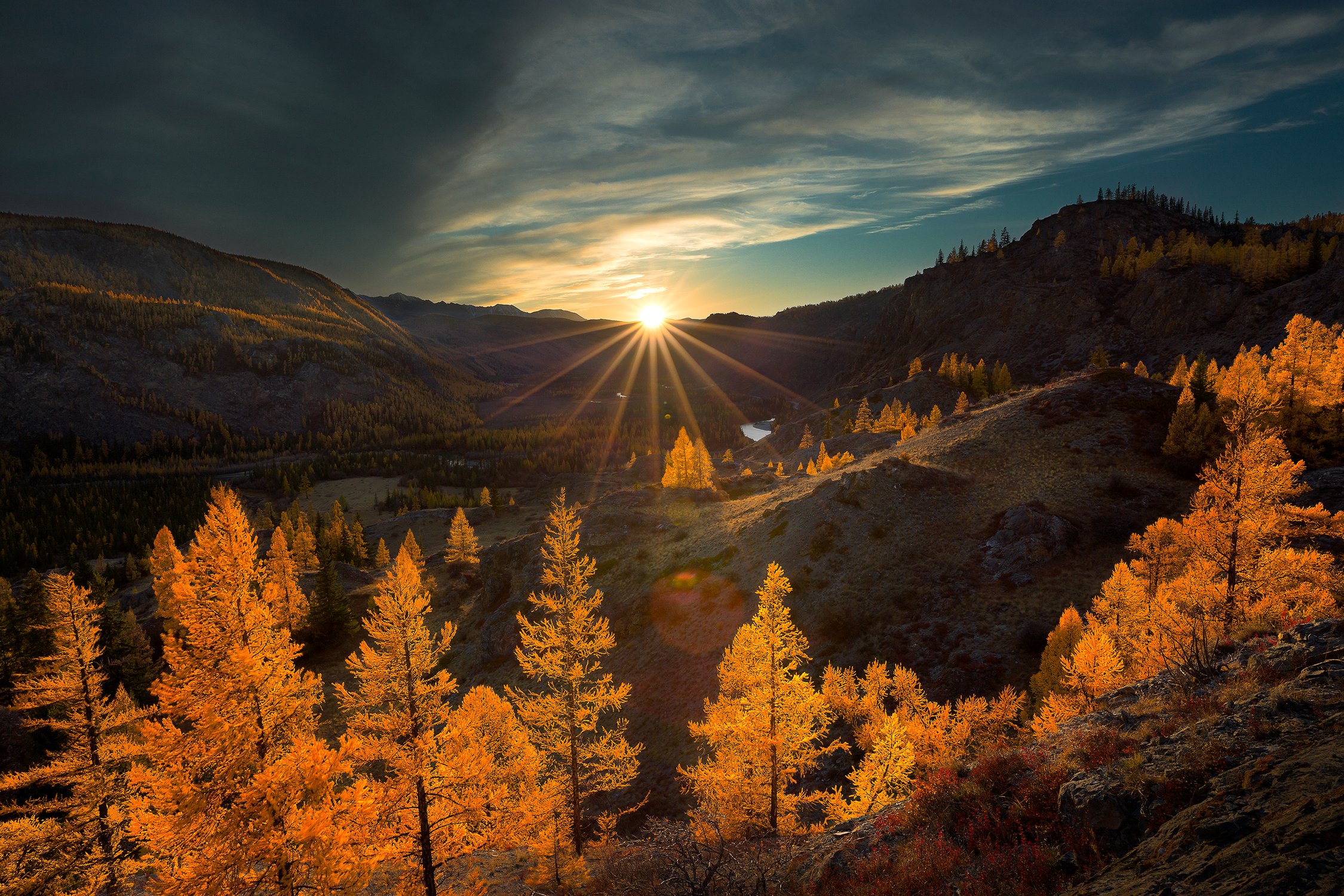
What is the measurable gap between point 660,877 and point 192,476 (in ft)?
714

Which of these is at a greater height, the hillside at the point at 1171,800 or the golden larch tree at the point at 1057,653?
the hillside at the point at 1171,800

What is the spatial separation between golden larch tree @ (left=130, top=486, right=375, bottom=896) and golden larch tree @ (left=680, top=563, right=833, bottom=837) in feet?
41.2

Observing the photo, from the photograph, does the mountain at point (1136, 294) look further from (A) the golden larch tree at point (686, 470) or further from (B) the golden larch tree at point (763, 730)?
(B) the golden larch tree at point (763, 730)

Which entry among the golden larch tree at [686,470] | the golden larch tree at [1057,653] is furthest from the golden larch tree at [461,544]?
the golden larch tree at [1057,653]

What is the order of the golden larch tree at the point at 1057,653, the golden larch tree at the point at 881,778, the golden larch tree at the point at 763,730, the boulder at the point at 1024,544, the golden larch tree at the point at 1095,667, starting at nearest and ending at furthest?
1. the golden larch tree at the point at 881,778
2. the golden larch tree at the point at 763,730
3. the golden larch tree at the point at 1095,667
4. the golden larch tree at the point at 1057,653
5. the boulder at the point at 1024,544

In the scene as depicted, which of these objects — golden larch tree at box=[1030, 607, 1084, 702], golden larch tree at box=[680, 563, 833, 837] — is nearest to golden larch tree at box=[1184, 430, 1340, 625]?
golden larch tree at box=[1030, 607, 1084, 702]

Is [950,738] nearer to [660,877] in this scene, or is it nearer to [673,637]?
[660,877]

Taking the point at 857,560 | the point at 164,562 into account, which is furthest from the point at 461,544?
the point at 857,560

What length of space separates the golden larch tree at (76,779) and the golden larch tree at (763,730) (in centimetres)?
2361

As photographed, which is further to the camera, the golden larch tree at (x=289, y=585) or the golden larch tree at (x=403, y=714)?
the golden larch tree at (x=289, y=585)

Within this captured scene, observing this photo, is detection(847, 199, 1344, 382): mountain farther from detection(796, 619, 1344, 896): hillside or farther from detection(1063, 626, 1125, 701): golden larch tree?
detection(796, 619, 1344, 896): hillside

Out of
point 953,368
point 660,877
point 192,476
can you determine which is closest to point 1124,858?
point 660,877

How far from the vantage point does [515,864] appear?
24.2 meters

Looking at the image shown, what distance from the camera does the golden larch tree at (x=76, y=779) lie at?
21.2m
